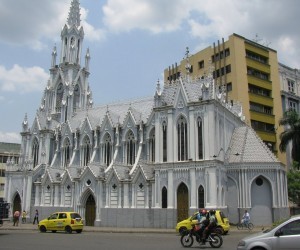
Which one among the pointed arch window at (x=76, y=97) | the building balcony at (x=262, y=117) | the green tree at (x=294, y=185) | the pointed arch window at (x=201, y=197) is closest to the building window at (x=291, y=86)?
the building balcony at (x=262, y=117)

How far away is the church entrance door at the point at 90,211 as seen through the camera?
44062mm

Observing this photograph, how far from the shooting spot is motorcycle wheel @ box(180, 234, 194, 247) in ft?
65.9

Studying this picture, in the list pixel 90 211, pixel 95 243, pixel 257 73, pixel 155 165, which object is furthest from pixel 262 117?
pixel 95 243

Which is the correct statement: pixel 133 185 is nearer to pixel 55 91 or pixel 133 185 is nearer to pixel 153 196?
pixel 153 196

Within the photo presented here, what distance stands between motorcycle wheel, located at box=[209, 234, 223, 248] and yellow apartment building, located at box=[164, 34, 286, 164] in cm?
4433

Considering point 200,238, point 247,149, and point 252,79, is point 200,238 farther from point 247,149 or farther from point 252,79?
point 252,79

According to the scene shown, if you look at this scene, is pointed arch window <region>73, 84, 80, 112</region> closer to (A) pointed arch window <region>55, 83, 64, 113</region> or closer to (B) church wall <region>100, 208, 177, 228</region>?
(A) pointed arch window <region>55, 83, 64, 113</region>

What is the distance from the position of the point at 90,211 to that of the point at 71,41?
31.6 metres

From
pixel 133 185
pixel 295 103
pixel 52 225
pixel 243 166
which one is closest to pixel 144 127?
pixel 133 185

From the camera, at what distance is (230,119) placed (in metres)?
44.7

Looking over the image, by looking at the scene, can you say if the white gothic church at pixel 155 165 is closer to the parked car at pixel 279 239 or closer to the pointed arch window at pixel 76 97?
the pointed arch window at pixel 76 97

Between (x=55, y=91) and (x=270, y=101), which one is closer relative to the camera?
(x=55, y=91)

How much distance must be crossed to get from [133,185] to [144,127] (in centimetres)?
792

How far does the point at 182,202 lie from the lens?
37906mm
